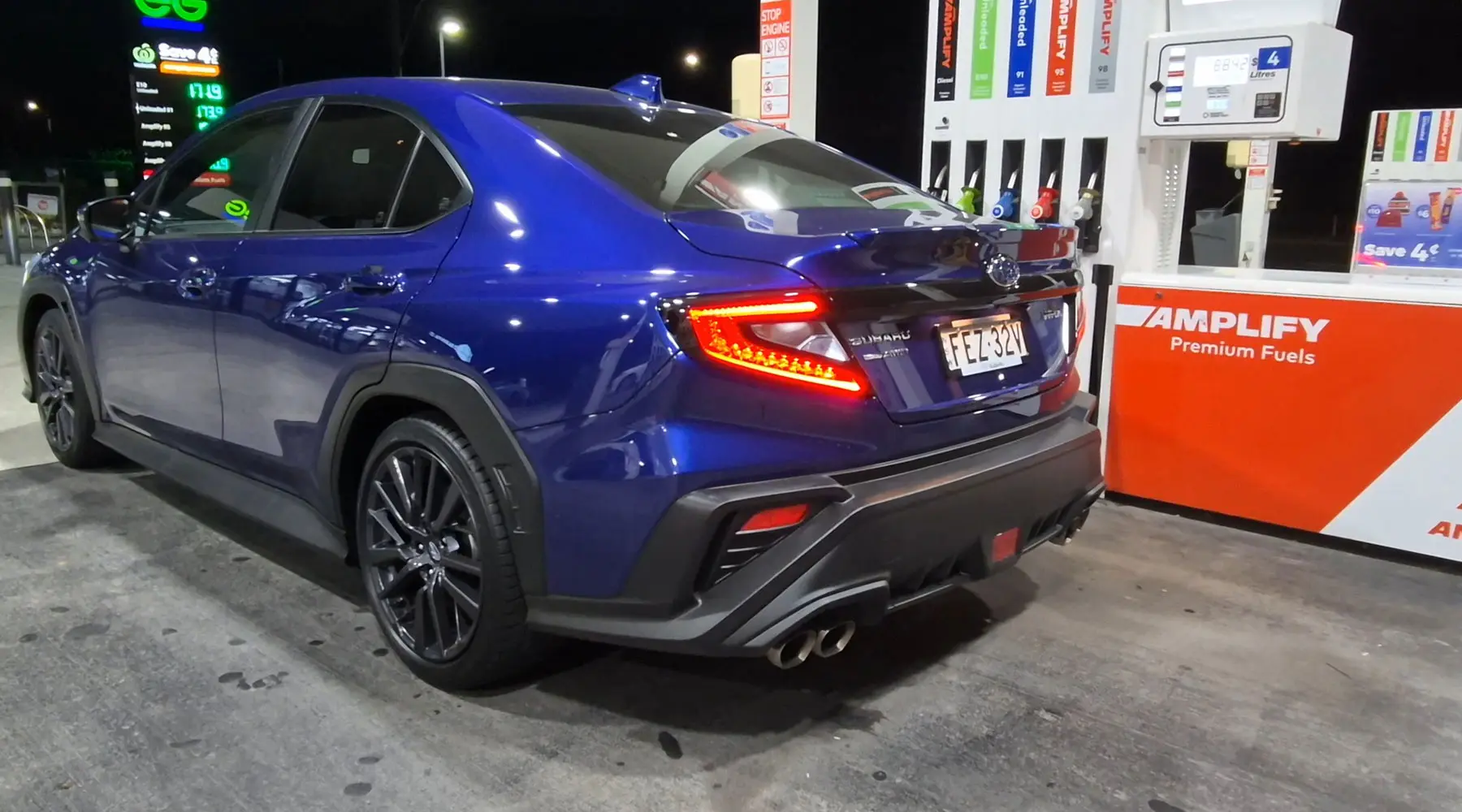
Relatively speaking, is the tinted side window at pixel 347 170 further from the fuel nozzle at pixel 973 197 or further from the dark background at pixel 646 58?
the dark background at pixel 646 58

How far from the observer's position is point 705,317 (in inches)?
71.3

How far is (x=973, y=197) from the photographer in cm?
421

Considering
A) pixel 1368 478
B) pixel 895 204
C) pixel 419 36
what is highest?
pixel 419 36

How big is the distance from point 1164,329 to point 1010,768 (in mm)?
2106

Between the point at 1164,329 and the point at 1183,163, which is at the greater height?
the point at 1183,163

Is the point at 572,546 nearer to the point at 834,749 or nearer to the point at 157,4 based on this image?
the point at 834,749

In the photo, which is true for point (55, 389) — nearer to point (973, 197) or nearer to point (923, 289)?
point (923, 289)

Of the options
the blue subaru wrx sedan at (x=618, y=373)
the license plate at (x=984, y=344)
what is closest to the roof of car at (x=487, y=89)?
the blue subaru wrx sedan at (x=618, y=373)

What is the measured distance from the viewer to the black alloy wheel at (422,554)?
2236 mm

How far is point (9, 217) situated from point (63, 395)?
379 inches

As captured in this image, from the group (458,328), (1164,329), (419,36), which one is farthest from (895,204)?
(419,36)

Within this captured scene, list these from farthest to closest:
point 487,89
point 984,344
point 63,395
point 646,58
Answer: point 646,58 → point 63,395 → point 487,89 → point 984,344

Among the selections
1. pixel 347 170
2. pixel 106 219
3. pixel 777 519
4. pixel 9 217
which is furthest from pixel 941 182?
pixel 9 217

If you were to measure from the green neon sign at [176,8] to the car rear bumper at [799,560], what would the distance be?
10.7 meters
